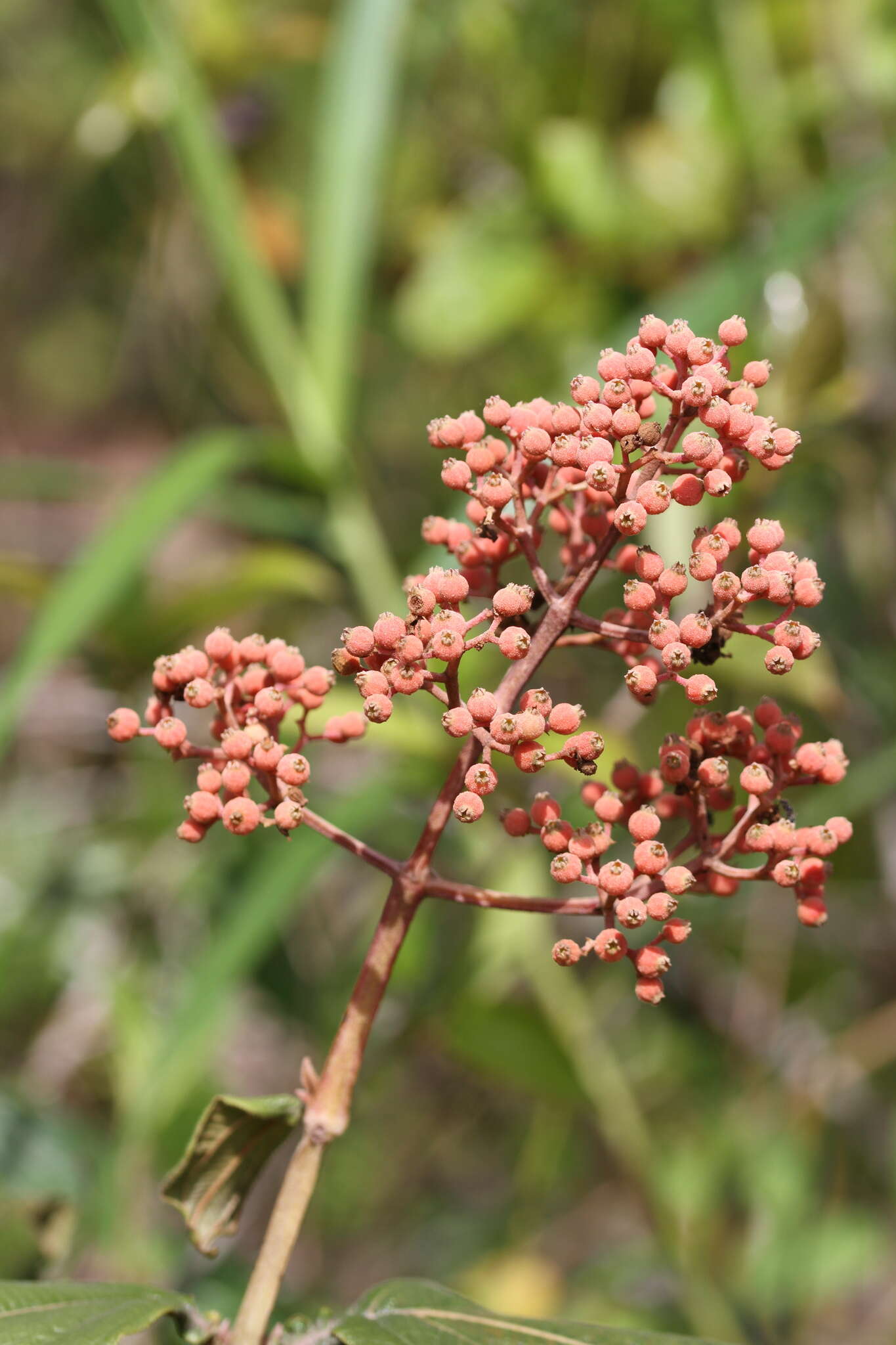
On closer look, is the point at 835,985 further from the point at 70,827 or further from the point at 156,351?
the point at 156,351

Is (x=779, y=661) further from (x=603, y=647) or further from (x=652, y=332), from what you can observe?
(x=652, y=332)

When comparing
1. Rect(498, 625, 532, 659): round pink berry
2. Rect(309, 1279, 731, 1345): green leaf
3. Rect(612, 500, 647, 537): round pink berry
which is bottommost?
Rect(309, 1279, 731, 1345): green leaf

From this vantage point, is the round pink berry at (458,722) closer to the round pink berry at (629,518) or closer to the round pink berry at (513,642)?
the round pink berry at (513,642)

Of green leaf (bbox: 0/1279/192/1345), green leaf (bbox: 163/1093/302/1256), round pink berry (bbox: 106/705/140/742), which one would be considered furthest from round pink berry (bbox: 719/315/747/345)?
green leaf (bbox: 0/1279/192/1345)

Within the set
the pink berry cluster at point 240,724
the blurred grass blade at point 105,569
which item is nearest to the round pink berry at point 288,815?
the pink berry cluster at point 240,724

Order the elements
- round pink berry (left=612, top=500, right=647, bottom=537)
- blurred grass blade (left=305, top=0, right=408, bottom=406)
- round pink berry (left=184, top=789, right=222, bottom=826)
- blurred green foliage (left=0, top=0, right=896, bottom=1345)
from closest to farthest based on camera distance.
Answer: round pink berry (left=612, top=500, right=647, bottom=537) → round pink berry (left=184, top=789, right=222, bottom=826) → blurred green foliage (left=0, top=0, right=896, bottom=1345) → blurred grass blade (left=305, top=0, right=408, bottom=406)

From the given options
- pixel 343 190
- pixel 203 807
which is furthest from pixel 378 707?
pixel 343 190

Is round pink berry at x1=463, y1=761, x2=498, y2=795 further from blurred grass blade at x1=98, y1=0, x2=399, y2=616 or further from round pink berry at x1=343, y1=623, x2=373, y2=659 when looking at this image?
blurred grass blade at x1=98, y1=0, x2=399, y2=616
